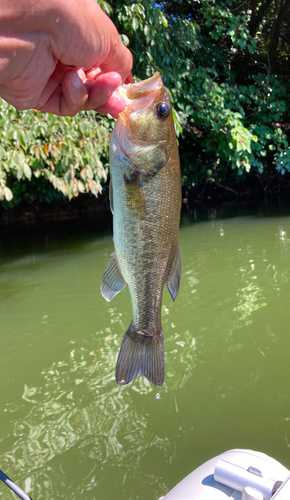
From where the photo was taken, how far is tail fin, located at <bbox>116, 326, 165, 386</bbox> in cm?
184

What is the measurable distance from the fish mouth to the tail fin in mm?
1015

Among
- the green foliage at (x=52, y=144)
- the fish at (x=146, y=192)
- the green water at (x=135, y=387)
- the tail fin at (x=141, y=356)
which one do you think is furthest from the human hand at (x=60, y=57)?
the green foliage at (x=52, y=144)

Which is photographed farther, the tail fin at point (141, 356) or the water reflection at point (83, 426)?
the water reflection at point (83, 426)

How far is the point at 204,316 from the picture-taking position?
5.18m

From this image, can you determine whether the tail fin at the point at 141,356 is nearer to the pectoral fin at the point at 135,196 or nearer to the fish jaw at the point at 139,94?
the pectoral fin at the point at 135,196

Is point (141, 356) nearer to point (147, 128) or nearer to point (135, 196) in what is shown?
point (135, 196)

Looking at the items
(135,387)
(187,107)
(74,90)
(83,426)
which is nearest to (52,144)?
(135,387)

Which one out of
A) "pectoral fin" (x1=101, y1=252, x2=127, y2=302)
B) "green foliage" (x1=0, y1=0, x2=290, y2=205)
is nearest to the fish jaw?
"pectoral fin" (x1=101, y1=252, x2=127, y2=302)

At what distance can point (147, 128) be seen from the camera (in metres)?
1.70

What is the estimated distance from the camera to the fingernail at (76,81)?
1824 mm

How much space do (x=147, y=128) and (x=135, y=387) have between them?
2.66m

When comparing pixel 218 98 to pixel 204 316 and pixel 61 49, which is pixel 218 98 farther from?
pixel 61 49

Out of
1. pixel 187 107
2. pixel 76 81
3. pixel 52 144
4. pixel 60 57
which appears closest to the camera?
pixel 60 57

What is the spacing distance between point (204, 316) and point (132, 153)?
3792 mm
